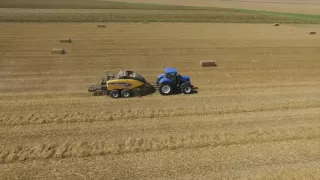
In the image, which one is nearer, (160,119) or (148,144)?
(148,144)

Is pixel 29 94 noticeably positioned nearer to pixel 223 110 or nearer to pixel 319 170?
pixel 223 110

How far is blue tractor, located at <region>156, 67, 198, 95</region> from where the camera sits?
14.7 meters

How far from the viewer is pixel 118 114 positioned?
41.1 ft

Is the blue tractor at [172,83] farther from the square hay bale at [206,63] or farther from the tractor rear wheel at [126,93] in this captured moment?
the square hay bale at [206,63]

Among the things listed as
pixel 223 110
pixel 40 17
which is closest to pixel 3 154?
pixel 223 110

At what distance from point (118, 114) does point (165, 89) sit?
124 inches

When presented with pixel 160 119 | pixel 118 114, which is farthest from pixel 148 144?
pixel 118 114

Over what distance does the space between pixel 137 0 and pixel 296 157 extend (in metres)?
78.9

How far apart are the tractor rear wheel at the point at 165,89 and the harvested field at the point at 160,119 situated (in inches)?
12.5

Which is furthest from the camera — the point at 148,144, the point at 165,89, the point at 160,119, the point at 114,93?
the point at 165,89

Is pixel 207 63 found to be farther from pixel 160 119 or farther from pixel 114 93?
pixel 160 119

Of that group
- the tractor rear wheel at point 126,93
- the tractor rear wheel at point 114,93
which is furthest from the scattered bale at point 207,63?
the tractor rear wheel at point 114,93

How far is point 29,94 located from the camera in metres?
14.8

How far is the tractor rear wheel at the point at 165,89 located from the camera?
1471 cm
